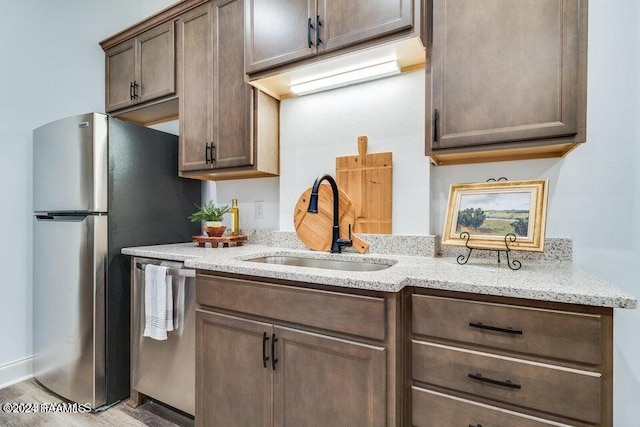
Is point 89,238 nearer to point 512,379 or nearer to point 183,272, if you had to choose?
point 183,272

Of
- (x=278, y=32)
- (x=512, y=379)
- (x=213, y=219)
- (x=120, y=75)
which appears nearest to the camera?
(x=512, y=379)

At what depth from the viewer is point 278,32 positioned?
1.72 meters

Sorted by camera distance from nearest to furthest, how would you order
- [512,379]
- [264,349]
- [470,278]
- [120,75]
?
[512,379]
[470,278]
[264,349]
[120,75]

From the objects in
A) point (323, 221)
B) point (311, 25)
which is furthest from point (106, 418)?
point (311, 25)

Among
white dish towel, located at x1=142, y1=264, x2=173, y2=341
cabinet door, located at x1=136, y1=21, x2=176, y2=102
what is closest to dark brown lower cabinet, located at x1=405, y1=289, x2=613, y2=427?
white dish towel, located at x1=142, y1=264, x2=173, y2=341

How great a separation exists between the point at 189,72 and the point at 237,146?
68 centimetres

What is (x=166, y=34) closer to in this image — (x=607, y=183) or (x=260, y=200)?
(x=260, y=200)

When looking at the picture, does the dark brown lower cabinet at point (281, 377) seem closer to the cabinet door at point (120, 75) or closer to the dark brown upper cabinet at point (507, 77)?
the dark brown upper cabinet at point (507, 77)

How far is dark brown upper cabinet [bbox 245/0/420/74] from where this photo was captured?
1426 mm

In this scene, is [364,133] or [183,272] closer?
[183,272]

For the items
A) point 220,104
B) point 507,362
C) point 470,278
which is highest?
point 220,104

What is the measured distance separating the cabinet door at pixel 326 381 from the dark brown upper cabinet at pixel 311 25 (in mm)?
1338

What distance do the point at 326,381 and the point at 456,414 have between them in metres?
0.45

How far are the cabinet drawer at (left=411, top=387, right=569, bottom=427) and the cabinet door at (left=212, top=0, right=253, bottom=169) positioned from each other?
4.98 ft
